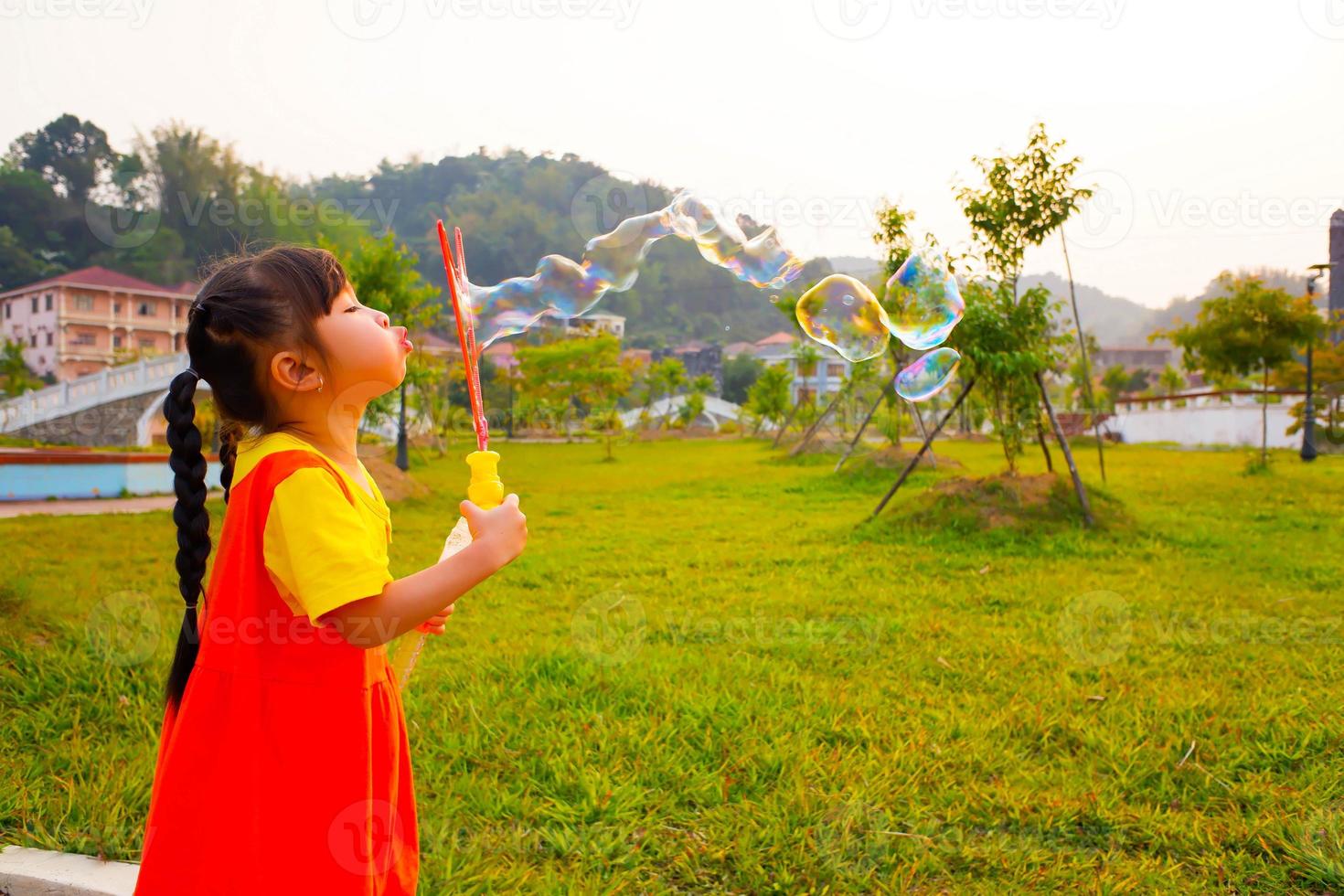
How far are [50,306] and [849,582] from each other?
49.1 meters

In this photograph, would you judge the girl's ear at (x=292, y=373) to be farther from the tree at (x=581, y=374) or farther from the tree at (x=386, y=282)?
the tree at (x=581, y=374)

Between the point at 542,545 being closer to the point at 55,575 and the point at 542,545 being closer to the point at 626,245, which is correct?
the point at 55,575

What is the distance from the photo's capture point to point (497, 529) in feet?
4.75

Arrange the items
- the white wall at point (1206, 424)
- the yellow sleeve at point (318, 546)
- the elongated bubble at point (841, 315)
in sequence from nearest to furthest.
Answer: the yellow sleeve at point (318, 546) < the elongated bubble at point (841, 315) < the white wall at point (1206, 424)

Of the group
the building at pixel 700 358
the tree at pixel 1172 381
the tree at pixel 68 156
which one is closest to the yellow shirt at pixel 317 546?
the tree at pixel 1172 381

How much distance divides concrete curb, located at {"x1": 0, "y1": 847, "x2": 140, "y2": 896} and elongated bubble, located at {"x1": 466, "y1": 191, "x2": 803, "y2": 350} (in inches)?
73.9

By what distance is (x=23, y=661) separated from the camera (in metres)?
3.98

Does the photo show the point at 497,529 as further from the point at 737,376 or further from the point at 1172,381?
the point at 737,376

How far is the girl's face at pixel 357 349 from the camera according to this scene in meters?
1.58

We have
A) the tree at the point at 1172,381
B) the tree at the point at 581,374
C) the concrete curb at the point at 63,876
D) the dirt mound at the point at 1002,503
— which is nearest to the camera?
the concrete curb at the point at 63,876

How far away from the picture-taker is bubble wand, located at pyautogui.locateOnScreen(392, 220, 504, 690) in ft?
4.91

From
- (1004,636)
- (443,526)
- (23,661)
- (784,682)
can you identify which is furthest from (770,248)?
(443,526)

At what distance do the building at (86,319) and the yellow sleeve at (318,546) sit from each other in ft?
155

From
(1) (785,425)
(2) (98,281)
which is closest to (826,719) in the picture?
(1) (785,425)
